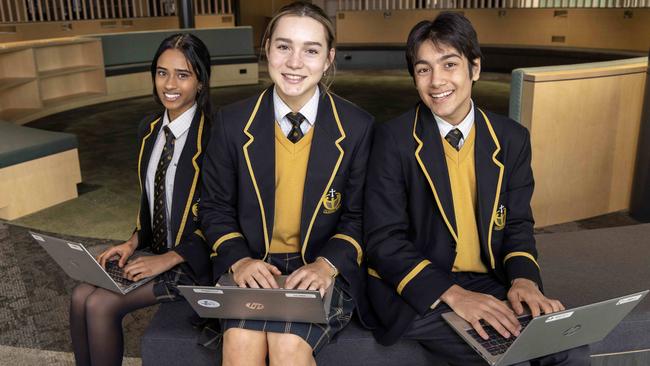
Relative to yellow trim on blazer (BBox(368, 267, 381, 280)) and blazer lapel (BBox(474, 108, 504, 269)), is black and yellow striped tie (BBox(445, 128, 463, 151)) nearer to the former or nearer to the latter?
blazer lapel (BBox(474, 108, 504, 269))

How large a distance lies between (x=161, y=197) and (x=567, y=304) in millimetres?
1221

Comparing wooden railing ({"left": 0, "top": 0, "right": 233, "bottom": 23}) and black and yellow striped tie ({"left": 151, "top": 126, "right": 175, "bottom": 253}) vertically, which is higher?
wooden railing ({"left": 0, "top": 0, "right": 233, "bottom": 23})

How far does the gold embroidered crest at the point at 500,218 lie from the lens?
1.73 m

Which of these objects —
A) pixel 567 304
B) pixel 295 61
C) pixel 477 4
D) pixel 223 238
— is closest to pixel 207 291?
pixel 223 238

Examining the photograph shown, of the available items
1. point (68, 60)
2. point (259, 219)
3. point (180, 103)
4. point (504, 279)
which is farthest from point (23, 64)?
point (504, 279)

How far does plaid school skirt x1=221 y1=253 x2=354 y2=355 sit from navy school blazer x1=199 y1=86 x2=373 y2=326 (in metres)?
0.03

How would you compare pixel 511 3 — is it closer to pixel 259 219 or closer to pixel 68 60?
pixel 68 60

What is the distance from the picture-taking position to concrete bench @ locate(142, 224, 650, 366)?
5.54 ft

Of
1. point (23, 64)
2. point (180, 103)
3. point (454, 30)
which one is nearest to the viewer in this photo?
point (454, 30)

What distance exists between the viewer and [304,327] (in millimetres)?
1509

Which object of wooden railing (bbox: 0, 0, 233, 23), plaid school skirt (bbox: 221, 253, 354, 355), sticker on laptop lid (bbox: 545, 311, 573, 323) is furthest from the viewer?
wooden railing (bbox: 0, 0, 233, 23)

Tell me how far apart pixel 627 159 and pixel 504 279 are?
7.39 ft

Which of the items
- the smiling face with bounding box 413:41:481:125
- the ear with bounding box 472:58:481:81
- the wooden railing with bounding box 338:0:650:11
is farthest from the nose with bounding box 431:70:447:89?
the wooden railing with bounding box 338:0:650:11

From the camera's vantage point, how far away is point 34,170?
3.71 metres
